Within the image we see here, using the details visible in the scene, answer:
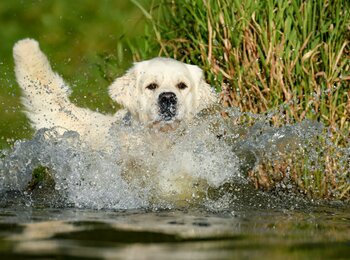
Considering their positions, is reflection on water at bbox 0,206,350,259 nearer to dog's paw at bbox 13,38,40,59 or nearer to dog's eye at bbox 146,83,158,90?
dog's eye at bbox 146,83,158,90

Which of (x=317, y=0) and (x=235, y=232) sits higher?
(x=317, y=0)

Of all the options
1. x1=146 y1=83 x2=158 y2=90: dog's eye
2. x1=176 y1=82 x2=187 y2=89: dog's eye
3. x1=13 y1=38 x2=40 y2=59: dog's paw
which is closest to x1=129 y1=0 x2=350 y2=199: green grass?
x1=176 y1=82 x2=187 y2=89: dog's eye

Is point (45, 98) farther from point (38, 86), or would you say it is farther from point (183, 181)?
point (183, 181)

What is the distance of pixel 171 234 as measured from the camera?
15.5ft

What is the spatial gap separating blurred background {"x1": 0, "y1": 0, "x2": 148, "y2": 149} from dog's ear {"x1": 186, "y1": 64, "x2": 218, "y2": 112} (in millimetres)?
1424

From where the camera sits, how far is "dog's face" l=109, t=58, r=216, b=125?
6.80 m

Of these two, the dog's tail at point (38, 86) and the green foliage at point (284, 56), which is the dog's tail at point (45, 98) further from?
the green foliage at point (284, 56)

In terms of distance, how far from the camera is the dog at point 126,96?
6.86 m

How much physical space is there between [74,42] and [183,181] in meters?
4.76

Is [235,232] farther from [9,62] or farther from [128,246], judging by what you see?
[9,62]

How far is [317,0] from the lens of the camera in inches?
284

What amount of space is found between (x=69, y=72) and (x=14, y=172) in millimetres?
3031

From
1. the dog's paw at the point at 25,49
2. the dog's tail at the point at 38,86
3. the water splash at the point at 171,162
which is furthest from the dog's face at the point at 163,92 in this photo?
the dog's paw at the point at 25,49

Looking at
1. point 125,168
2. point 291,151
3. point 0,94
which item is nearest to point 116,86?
point 125,168
